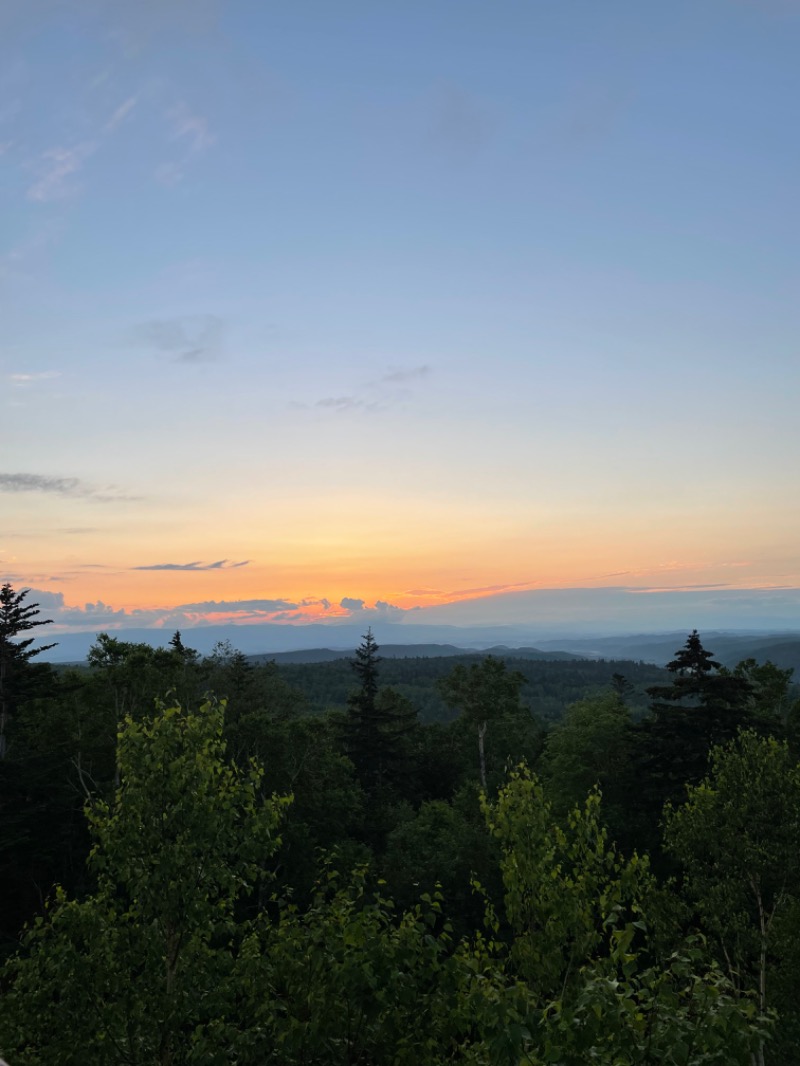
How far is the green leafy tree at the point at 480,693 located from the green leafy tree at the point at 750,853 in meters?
45.5

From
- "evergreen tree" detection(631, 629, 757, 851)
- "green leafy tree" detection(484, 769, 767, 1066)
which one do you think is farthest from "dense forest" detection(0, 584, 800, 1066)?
Result: "evergreen tree" detection(631, 629, 757, 851)

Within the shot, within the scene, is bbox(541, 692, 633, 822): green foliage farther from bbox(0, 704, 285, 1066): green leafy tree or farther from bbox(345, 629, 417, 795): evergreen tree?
bbox(0, 704, 285, 1066): green leafy tree

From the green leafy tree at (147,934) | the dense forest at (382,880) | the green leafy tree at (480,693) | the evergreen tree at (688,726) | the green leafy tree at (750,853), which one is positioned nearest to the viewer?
the dense forest at (382,880)

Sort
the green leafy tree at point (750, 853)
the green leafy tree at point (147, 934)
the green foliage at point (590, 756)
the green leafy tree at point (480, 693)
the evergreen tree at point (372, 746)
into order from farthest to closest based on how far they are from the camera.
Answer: the green leafy tree at point (480, 693), the evergreen tree at point (372, 746), the green foliage at point (590, 756), the green leafy tree at point (750, 853), the green leafy tree at point (147, 934)

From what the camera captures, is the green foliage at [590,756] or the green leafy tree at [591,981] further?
the green foliage at [590,756]

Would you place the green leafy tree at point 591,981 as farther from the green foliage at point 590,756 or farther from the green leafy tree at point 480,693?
the green leafy tree at point 480,693

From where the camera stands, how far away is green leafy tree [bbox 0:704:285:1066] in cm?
1463

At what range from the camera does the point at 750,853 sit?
102 ft

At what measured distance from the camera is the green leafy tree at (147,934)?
14.6 meters

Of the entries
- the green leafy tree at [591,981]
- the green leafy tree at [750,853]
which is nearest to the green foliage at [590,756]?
the green leafy tree at [750,853]

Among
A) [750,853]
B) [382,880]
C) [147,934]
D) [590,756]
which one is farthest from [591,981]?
[590,756]

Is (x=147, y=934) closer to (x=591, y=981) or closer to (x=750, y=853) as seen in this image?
(x=591, y=981)

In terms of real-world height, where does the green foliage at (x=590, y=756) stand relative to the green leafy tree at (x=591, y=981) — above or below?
below

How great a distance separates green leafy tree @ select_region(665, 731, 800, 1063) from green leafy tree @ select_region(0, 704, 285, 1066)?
77.8ft
